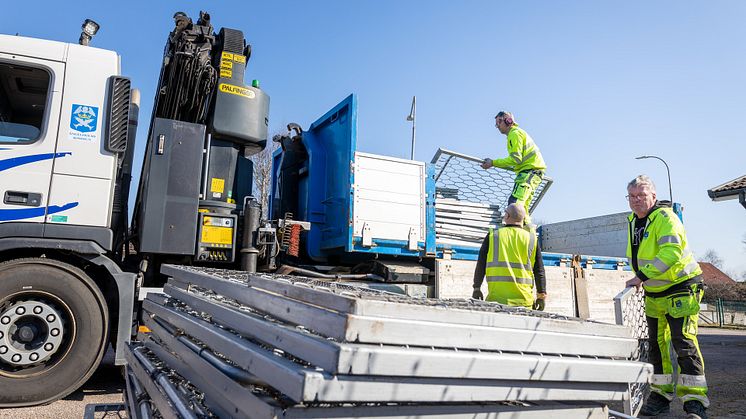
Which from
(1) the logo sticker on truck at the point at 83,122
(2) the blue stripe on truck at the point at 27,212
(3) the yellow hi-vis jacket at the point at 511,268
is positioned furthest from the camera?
(1) the logo sticker on truck at the point at 83,122

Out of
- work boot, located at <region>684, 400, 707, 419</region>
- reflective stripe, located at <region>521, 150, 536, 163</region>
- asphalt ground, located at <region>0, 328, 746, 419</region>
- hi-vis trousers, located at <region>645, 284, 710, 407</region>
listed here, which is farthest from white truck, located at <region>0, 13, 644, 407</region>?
work boot, located at <region>684, 400, 707, 419</region>

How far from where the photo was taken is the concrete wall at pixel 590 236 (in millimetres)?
7523

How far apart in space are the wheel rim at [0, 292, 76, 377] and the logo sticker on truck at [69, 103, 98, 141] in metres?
1.38

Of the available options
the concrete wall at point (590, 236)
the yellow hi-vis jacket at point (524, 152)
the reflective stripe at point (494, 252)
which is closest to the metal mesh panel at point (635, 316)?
the reflective stripe at point (494, 252)

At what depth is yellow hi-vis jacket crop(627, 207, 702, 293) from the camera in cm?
390

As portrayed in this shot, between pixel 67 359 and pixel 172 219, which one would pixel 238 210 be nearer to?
pixel 172 219

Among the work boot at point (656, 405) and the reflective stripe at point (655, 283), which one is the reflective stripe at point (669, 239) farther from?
the work boot at point (656, 405)

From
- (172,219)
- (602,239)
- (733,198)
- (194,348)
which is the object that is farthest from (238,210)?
(733,198)

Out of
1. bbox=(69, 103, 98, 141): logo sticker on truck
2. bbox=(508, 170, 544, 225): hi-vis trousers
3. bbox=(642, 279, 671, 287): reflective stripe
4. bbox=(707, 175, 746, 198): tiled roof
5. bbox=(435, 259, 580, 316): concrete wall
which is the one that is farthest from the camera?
bbox=(707, 175, 746, 198): tiled roof

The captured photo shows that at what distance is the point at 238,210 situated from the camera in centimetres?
550

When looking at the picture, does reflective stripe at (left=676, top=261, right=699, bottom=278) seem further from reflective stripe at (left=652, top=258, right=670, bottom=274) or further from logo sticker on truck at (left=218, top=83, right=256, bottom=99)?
logo sticker on truck at (left=218, top=83, right=256, bottom=99)

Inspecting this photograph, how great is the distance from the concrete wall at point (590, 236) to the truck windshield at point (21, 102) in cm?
723

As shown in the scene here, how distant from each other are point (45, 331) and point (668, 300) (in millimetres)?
4938

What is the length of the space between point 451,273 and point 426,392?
4506 millimetres
